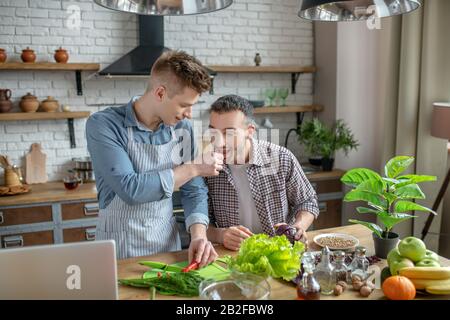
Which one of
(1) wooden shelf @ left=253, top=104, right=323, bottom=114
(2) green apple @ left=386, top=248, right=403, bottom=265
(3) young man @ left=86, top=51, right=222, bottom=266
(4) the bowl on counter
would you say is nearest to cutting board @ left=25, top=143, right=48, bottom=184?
(1) wooden shelf @ left=253, top=104, right=323, bottom=114

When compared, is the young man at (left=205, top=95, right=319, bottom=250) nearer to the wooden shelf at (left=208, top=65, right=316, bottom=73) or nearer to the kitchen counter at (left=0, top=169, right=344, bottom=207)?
the kitchen counter at (left=0, top=169, right=344, bottom=207)

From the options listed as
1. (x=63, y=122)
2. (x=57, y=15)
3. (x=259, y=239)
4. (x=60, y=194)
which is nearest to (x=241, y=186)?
(x=259, y=239)

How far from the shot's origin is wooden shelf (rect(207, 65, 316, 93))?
420 cm

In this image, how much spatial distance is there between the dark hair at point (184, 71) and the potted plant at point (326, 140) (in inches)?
95.9

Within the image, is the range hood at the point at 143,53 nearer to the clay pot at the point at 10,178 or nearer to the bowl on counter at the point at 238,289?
the clay pot at the point at 10,178

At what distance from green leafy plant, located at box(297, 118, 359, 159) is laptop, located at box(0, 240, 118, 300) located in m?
3.17

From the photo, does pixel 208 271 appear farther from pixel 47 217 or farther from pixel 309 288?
pixel 47 217

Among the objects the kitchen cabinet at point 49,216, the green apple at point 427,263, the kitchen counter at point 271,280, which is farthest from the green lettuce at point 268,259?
the kitchen cabinet at point 49,216

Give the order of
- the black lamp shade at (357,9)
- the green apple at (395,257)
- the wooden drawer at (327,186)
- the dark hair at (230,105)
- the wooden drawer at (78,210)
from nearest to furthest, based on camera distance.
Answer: the green apple at (395,257), the black lamp shade at (357,9), the dark hair at (230,105), the wooden drawer at (78,210), the wooden drawer at (327,186)

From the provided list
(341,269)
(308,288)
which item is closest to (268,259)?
(308,288)

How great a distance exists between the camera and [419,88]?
347 centimetres

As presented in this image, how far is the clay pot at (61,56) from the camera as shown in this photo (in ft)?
12.0

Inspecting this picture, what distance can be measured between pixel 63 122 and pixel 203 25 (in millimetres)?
1632
